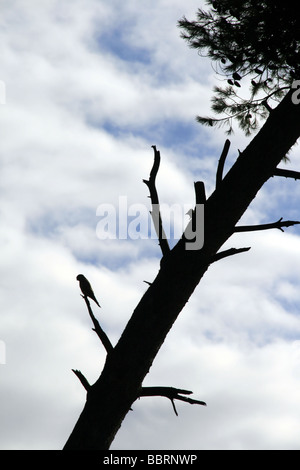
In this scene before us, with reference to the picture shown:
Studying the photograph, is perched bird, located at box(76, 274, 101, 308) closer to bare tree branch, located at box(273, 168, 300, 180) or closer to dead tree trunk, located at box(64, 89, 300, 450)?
dead tree trunk, located at box(64, 89, 300, 450)

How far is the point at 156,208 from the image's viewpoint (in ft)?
12.4

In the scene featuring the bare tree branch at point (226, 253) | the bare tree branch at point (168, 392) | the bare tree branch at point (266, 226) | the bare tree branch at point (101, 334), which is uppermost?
the bare tree branch at point (266, 226)

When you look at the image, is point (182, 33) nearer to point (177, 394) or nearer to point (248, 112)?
point (248, 112)

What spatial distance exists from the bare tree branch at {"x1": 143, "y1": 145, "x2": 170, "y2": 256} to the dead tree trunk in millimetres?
81

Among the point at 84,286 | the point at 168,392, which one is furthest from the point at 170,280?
the point at 84,286

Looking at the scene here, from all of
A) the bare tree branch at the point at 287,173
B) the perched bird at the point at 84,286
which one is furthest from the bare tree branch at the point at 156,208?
the perched bird at the point at 84,286

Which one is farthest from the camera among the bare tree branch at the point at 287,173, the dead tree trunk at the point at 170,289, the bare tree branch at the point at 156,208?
the bare tree branch at the point at 287,173

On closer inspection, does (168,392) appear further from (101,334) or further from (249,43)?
(249,43)

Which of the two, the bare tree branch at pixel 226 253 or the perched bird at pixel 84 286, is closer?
the bare tree branch at pixel 226 253

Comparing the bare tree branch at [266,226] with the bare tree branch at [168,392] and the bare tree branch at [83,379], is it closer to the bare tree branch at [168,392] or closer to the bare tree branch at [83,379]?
the bare tree branch at [168,392]

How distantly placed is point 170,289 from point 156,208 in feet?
2.03

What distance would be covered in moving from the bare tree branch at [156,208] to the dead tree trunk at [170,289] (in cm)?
8

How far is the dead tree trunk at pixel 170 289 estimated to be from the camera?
331 centimetres
